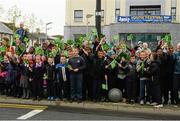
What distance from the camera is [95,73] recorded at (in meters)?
13.2

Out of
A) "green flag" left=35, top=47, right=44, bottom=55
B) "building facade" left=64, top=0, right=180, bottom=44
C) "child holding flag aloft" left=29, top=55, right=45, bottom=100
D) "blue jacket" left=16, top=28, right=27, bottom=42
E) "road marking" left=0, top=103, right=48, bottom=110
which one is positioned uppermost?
"building facade" left=64, top=0, right=180, bottom=44

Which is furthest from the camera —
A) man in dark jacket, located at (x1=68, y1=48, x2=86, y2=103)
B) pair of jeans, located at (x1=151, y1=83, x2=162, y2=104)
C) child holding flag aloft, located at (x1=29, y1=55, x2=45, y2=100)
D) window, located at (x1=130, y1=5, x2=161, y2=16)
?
window, located at (x1=130, y1=5, x2=161, y2=16)

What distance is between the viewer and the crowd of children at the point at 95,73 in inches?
495

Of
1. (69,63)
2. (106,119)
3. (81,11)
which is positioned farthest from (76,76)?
(81,11)

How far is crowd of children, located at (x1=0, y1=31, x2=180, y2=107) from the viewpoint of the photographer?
1257cm

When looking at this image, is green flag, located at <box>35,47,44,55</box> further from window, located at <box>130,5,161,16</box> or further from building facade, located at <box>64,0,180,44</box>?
window, located at <box>130,5,161,16</box>

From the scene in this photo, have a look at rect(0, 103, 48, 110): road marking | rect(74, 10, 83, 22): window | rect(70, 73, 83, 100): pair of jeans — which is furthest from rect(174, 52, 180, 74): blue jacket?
rect(74, 10, 83, 22): window

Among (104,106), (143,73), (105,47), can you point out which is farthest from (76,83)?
(143,73)

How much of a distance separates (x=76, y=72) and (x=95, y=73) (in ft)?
1.98

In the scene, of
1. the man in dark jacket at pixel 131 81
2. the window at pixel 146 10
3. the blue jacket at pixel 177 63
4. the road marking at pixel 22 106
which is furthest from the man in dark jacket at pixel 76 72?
the window at pixel 146 10

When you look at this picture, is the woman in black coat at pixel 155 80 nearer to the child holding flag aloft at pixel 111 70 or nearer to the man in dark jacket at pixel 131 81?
the man in dark jacket at pixel 131 81

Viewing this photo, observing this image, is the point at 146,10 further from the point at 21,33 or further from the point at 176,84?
the point at 176,84

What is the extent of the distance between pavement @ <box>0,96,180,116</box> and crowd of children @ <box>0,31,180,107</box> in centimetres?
29

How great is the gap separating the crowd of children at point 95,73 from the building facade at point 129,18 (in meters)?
34.6
